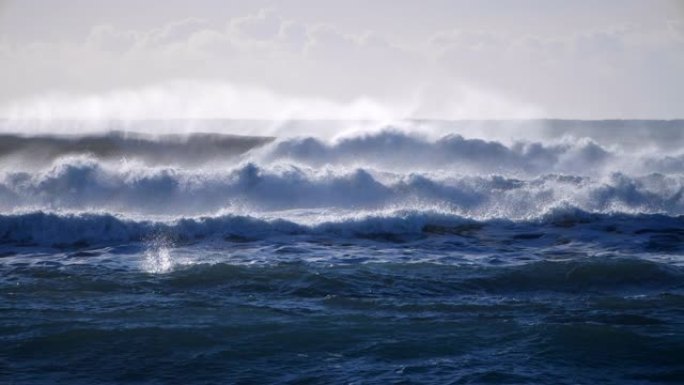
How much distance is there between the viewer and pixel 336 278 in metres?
11.0

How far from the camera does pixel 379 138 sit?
88.8 feet

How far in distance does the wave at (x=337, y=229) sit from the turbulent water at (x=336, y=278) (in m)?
0.06

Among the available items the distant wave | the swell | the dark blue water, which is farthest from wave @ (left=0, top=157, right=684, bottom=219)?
the swell

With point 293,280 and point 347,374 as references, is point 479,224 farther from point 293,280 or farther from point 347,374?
point 347,374

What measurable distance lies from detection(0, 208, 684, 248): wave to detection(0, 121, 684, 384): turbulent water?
0.20 ft

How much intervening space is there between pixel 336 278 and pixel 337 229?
4.41 m

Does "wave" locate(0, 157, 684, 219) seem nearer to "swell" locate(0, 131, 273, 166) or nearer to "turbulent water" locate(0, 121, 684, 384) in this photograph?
"turbulent water" locate(0, 121, 684, 384)

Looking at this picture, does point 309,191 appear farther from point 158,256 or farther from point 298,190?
point 158,256

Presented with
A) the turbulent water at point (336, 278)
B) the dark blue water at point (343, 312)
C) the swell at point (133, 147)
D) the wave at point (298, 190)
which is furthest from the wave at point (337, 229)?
the swell at point (133, 147)

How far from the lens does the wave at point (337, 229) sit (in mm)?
14430

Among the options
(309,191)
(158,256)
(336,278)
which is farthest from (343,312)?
(309,191)

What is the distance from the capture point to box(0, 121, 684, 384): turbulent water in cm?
766

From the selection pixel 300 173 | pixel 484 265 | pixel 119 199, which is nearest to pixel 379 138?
pixel 300 173

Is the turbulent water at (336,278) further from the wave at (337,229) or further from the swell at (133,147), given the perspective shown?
the swell at (133,147)
